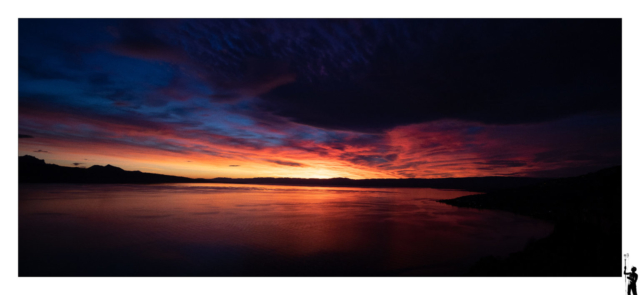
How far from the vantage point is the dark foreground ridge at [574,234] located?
634 cm

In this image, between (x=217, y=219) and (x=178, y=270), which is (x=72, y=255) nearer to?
(x=178, y=270)

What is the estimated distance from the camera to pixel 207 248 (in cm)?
959

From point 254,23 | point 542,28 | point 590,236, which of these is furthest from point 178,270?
point 542,28

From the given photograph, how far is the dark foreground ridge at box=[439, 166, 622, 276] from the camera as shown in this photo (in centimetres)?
634

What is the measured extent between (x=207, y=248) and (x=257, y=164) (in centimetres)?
744

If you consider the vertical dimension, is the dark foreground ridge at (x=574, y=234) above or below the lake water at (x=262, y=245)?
above

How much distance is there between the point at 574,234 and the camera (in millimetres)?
8109
